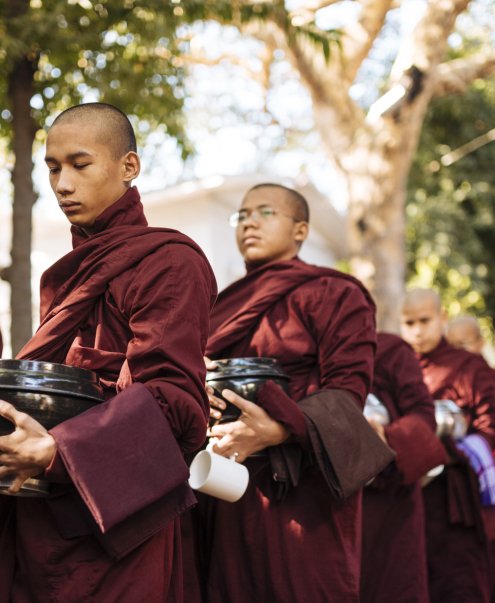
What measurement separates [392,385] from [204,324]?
255 centimetres

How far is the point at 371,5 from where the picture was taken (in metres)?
12.0

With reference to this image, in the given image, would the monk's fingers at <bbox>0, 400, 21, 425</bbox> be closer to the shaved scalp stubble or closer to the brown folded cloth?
the brown folded cloth

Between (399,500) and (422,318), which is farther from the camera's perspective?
(422,318)

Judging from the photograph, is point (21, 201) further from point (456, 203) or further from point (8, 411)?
point (456, 203)

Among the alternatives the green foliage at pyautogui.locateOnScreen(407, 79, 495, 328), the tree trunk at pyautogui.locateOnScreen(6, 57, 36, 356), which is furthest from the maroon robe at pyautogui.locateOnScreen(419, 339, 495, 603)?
the green foliage at pyautogui.locateOnScreen(407, 79, 495, 328)

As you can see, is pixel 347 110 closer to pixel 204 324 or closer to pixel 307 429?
pixel 307 429

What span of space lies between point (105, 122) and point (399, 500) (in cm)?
299

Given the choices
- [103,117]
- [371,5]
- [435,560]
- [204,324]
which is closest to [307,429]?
[204,324]

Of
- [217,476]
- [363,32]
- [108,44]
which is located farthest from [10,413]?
[363,32]

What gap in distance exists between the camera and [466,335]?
316 inches

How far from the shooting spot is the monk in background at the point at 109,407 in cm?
221

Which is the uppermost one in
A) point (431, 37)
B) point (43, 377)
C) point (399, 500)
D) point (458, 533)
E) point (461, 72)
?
point (431, 37)

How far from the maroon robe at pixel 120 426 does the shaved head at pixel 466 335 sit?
5.67 meters

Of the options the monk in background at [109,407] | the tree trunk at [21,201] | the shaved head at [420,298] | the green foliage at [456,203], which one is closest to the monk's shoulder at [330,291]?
the monk in background at [109,407]
